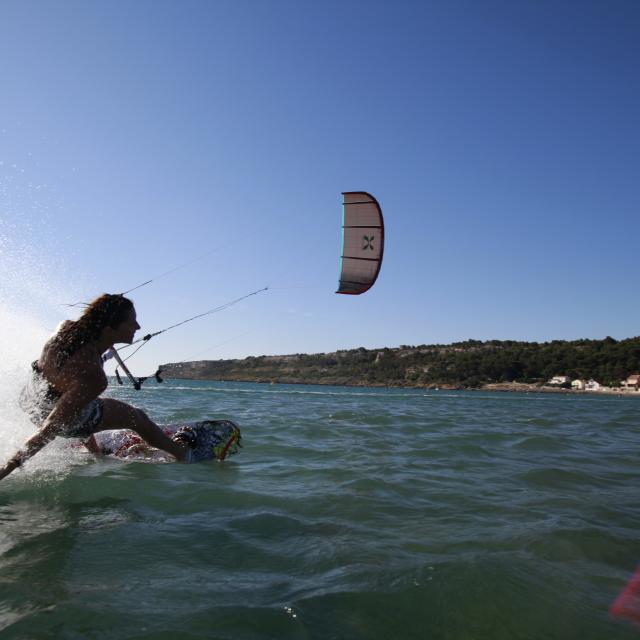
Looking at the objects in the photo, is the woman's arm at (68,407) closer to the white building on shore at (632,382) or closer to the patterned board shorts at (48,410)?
the patterned board shorts at (48,410)

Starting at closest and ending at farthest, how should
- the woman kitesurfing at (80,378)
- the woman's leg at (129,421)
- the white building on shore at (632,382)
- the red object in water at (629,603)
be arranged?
the red object in water at (629,603)
the woman kitesurfing at (80,378)
the woman's leg at (129,421)
the white building on shore at (632,382)

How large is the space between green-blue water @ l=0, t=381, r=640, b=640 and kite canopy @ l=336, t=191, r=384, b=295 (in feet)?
30.4

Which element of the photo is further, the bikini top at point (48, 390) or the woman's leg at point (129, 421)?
the woman's leg at point (129, 421)

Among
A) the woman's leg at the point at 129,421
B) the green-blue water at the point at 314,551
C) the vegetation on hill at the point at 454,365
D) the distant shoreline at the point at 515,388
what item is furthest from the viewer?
the vegetation on hill at the point at 454,365

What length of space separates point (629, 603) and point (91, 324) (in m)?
4.88

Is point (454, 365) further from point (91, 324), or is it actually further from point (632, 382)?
point (91, 324)

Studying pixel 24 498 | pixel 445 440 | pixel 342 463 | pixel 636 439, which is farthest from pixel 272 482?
pixel 636 439

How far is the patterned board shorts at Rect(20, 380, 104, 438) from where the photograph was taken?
5039 millimetres

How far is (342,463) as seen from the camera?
6793mm

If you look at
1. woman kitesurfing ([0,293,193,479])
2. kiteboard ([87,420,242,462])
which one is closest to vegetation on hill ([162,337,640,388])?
kiteboard ([87,420,242,462])

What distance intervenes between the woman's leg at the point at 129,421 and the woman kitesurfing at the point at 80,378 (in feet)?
0.03

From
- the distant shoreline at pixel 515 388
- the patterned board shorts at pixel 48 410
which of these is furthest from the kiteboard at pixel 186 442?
the distant shoreline at pixel 515 388

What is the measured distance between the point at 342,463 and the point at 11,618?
16.1ft

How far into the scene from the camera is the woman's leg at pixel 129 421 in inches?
209
